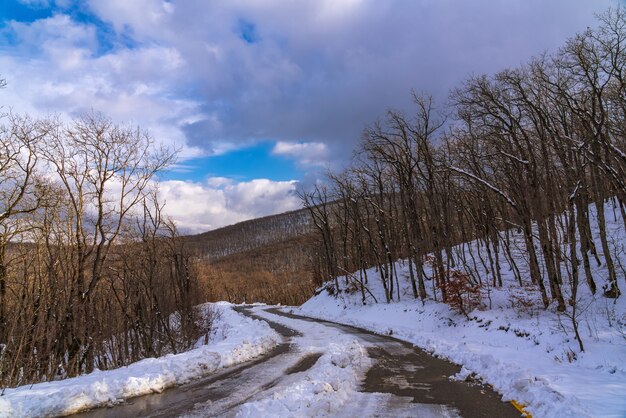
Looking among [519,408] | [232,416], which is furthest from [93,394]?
[519,408]

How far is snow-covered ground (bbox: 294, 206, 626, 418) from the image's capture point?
6730 millimetres

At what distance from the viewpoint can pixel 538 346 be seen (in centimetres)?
1216

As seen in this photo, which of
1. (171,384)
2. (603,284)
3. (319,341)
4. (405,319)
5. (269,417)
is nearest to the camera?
(269,417)

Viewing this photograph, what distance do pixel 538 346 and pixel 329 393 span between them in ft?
26.2

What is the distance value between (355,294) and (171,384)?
102 feet

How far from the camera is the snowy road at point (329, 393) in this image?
21.7 ft

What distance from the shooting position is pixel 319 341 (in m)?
17.0

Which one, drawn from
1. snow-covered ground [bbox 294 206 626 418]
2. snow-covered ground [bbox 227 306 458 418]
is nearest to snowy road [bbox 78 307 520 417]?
snow-covered ground [bbox 227 306 458 418]

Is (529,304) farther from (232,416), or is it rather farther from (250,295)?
(250,295)

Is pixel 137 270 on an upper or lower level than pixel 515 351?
upper

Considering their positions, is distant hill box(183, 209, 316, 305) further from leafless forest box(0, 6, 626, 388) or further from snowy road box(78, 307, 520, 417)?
snowy road box(78, 307, 520, 417)

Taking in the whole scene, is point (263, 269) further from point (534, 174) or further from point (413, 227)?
point (534, 174)

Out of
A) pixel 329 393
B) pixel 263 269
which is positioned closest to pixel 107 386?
pixel 329 393

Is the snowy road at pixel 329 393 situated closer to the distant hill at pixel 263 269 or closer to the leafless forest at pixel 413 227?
the leafless forest at pixel 413 227
